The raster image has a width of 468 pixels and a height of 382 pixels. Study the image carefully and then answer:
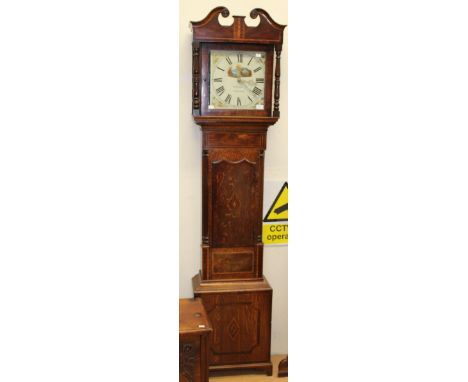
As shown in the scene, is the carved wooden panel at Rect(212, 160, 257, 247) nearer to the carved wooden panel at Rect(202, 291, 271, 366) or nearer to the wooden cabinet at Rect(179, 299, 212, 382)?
the carved wooden panel at Rect(202, 291, 271, 366)

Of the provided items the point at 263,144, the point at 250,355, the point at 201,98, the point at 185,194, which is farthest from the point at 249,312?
the point at 201,98

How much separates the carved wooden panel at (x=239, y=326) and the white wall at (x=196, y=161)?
0.29 metres

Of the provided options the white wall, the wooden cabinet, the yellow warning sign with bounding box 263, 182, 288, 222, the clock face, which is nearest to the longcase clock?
the clock face

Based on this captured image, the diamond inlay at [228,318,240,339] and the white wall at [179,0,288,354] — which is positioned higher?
the white wall at [179,0,288,354]

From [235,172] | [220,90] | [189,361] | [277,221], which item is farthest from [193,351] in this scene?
[220,90]

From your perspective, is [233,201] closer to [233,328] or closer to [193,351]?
[233,328]

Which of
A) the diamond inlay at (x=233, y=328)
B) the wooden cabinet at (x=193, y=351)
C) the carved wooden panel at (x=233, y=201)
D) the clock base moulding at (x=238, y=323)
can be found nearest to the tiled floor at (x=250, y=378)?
the clock base moulding at (x=238, y=323)

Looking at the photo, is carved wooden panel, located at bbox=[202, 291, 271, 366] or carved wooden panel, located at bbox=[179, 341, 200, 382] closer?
carved wooden panel, located at bbox=[179, 341, 200, 382]

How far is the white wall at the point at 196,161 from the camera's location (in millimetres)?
2910

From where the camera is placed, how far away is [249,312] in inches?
114

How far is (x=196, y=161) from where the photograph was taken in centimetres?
300

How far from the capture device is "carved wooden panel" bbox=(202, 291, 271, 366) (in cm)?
286
